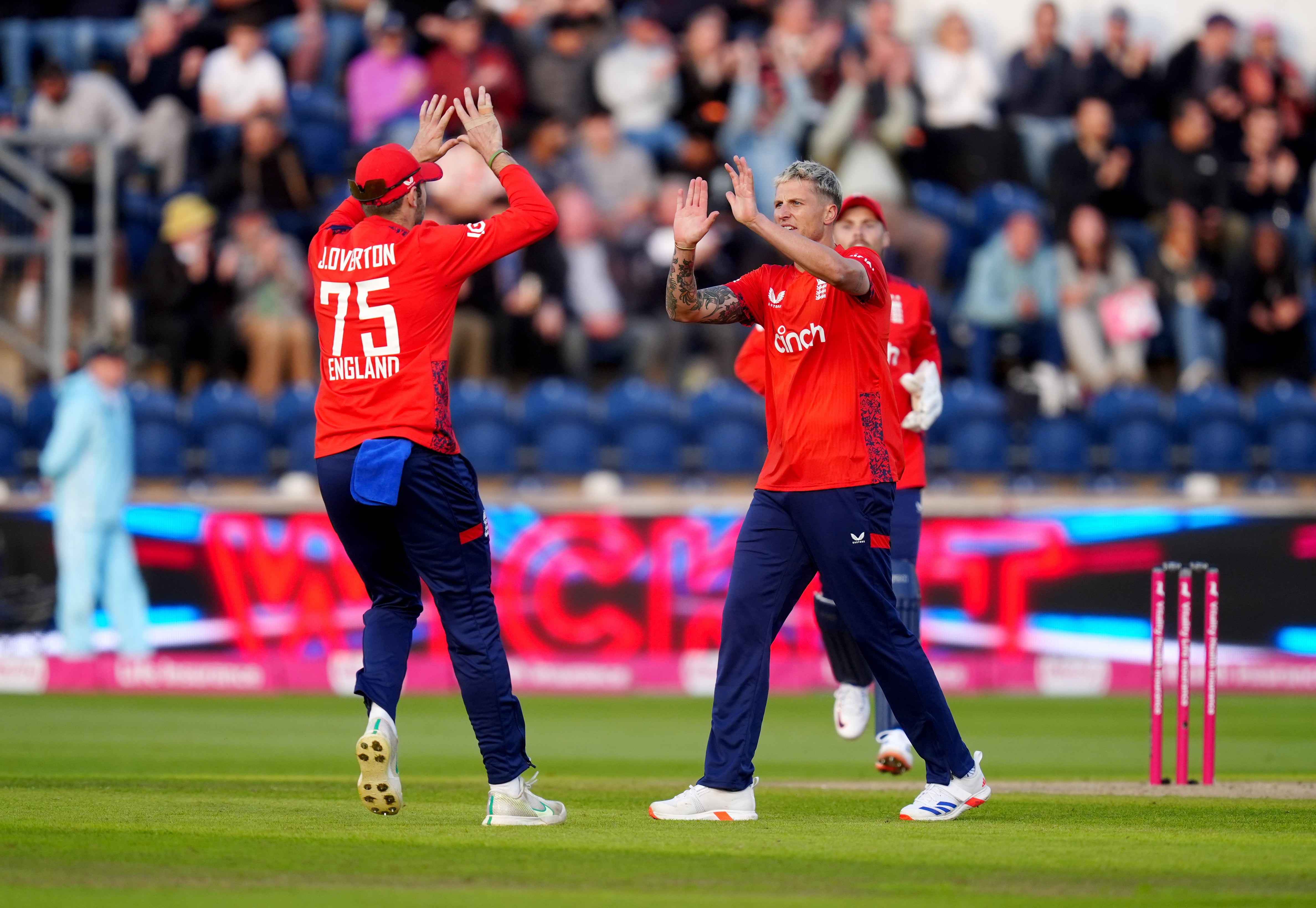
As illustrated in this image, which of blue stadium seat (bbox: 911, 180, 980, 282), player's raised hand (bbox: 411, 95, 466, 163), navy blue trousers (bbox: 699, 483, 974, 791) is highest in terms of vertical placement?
blue stadium seat (bbox: 911, 180, 980, 282)

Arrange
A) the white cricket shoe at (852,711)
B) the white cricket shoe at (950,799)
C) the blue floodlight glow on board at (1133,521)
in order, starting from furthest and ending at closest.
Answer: the blue floodlight glow on board at (1133,521), the white cricket shoe at (852,711), the white cricket shoe at (950,799)

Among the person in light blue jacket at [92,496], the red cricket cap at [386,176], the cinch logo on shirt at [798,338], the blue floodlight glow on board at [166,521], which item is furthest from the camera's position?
the blue floodlight glow on board at [166,521]

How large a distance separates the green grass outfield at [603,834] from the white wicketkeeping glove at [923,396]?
1863mm

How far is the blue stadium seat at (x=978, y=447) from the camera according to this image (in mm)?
15375

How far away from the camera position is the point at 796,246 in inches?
255

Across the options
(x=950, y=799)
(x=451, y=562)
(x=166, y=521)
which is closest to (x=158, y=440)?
(x=166, y=521)

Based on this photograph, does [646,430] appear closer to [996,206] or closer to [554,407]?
[554,407]

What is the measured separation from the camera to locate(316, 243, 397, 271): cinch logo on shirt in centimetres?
671

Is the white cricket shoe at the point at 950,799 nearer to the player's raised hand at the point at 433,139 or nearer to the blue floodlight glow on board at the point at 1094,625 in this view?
the player's raised hand at the point at 433,139

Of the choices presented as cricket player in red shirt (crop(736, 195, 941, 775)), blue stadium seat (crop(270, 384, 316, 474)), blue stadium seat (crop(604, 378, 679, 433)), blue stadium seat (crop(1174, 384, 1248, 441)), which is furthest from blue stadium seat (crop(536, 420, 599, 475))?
cricket player in red shirt (crop(736, 195, 941, 775))

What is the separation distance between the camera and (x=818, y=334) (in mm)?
6902

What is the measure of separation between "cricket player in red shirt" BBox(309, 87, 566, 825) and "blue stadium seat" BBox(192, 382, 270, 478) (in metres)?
8.75

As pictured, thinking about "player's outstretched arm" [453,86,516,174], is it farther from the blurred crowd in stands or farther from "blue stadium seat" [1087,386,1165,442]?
"blue stadium seat" [1087,386,1165,442]

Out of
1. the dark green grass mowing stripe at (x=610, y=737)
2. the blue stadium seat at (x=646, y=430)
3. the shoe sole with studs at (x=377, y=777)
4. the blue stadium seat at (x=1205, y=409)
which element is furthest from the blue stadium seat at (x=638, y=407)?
the shoe sole with studs at (x=377, y=777)
